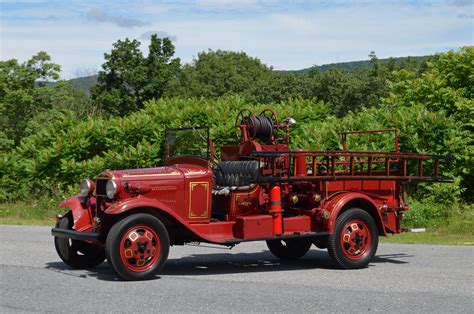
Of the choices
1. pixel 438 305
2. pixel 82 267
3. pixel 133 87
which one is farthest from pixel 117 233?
pixel 133 87

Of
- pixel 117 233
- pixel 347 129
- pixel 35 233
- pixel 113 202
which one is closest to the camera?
pixel 117 233

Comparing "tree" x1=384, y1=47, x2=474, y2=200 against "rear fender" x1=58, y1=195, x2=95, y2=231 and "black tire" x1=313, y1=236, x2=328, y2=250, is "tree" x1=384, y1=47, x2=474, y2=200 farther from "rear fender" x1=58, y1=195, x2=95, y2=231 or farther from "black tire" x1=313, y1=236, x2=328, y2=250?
"rear fender" x1=58, y1=195, x2=95, y2=231

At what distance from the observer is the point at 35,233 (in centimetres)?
1681

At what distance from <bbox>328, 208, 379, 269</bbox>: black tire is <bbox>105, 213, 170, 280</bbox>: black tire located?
2.55 m

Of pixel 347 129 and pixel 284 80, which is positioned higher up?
pixel 284 80

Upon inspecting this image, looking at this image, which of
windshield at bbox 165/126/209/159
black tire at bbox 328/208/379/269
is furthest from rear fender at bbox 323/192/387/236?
windshield at bbox 165/126/209/159

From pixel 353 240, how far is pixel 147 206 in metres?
3.14

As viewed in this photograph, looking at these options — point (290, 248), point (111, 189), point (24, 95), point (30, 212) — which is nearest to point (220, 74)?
point (24, 95)

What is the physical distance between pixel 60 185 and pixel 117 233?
11.9 m

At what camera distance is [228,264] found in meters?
12.2

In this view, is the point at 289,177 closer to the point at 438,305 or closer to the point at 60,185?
the point at 438,305

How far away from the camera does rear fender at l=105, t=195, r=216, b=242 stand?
10.1 meters

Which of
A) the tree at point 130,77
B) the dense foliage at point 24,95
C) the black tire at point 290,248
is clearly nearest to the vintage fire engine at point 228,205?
the black tire at point 290,248

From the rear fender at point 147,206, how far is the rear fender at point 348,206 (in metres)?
1.78
